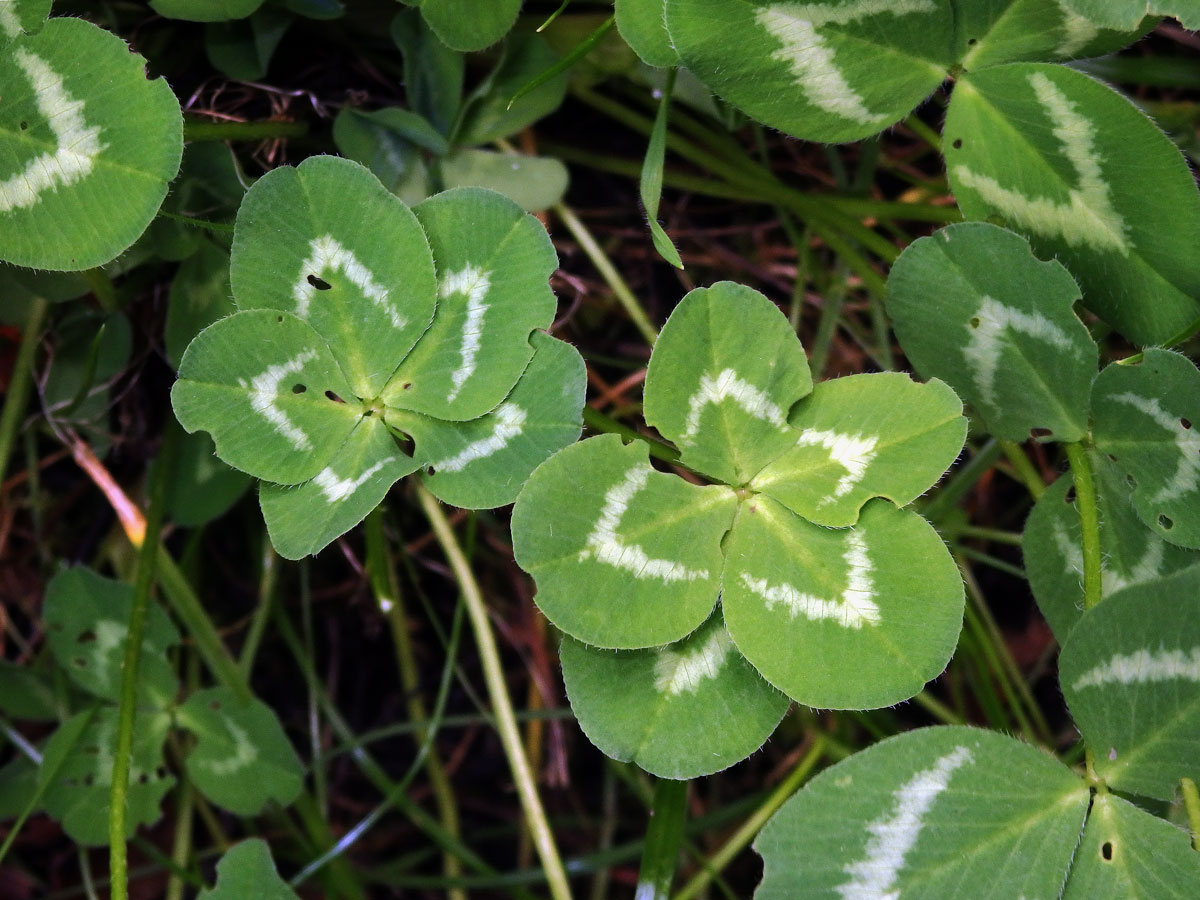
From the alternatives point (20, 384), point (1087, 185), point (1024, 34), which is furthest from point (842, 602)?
point (20, 384)

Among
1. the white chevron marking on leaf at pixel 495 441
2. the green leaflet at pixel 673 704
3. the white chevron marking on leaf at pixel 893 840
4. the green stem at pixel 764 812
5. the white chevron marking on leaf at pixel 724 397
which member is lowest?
the green stem at pixel 764 812

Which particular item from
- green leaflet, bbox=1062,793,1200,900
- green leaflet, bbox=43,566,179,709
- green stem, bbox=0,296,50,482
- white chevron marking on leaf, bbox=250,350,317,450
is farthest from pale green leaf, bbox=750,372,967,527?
green stem, bbox=0,296,50,482

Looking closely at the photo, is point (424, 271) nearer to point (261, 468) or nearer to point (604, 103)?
point (261, 468)

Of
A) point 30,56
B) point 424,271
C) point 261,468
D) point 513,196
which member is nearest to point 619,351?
point 513,196

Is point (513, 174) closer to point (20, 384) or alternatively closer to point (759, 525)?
point (759, 525)

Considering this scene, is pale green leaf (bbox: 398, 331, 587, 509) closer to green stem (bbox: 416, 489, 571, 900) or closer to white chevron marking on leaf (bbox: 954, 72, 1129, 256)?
green stem (bbox: 416, 489, 571, 900)

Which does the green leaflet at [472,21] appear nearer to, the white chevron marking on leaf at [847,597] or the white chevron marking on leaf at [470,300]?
the white chevron marking on leaf at [470,300]

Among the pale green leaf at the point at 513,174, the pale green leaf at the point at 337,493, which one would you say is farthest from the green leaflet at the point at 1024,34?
the pale green leaf at the point at 337,493
